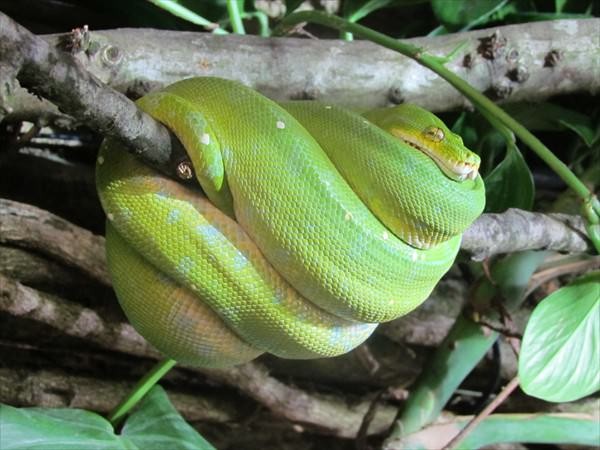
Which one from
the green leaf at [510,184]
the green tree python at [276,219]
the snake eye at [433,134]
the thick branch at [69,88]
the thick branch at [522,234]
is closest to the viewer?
the thick branch at [69,88]

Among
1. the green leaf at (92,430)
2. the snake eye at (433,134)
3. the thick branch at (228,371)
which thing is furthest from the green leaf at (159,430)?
the snake eye at (433,134)

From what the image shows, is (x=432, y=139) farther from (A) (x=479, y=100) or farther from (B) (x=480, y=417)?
(B) (x=480, y=417)

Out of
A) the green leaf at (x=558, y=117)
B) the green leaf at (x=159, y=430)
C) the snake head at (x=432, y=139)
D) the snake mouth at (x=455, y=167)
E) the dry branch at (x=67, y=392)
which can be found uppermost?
the snake head at (x=432, y=139)

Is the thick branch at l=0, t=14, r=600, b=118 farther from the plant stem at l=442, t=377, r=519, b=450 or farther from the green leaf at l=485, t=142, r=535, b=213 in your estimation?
the plant stem at l=442, t=377, r=519, b=450

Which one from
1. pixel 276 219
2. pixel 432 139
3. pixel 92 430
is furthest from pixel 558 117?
pixel 92 430

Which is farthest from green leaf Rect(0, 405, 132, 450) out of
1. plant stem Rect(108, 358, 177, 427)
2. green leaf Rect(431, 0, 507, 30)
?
green leaf Rect(431, 0, 507, 30)

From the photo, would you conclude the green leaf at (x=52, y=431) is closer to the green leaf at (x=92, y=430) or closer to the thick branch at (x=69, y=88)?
the green leaf at (x=92, y=430)
